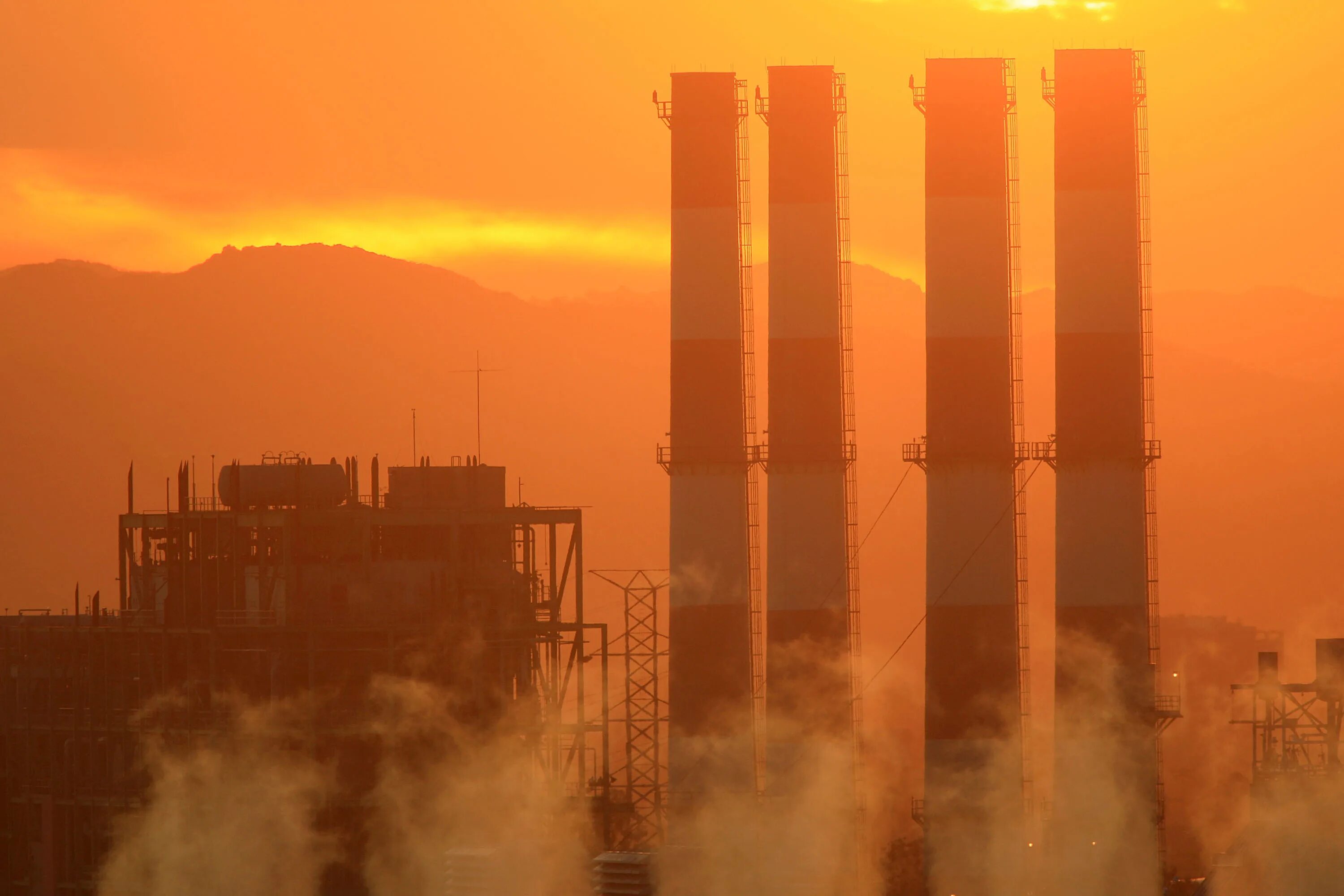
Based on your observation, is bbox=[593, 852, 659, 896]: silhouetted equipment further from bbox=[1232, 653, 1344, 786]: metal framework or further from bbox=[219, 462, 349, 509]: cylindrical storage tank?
bbox=[1232, 653, 1344, 786]: metal framework

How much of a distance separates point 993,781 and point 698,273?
47.5 ft

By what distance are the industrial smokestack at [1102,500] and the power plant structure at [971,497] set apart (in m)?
1.25

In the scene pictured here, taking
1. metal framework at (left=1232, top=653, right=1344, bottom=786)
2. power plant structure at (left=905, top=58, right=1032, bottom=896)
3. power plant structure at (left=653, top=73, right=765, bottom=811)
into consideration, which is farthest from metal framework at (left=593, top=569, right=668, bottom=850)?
metal framework at (left=1232, top=653, right=1344, bottom=786)

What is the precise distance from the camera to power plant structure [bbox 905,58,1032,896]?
159 feet

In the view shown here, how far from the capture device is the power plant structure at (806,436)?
50.8 meters

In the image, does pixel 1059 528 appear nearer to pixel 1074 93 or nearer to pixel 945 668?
pixel 945 668

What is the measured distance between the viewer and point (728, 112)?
51.5 metres

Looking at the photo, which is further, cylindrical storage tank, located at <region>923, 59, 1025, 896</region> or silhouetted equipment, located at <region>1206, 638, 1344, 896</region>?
cylindrical storage tank, located at <region>923, 59, 1025, 896</region>

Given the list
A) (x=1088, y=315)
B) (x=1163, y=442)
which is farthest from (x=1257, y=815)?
(x=1163, y=442)

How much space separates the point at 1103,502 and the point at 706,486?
9.80 m

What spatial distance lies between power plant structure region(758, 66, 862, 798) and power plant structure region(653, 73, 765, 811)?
756 mm

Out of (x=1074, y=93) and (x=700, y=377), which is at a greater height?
(x=1074, y=93)

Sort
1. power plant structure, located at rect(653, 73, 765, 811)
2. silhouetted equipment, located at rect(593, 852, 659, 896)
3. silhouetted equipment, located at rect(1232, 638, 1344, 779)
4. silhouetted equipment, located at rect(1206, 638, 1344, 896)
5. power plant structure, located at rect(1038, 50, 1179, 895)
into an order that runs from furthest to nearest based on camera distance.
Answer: power plant structure, located at rect(653, 73, 765, 811), power plant structure, located at rect(1038, 50, 1179, 895), silhouetted equipment, located at rect(593, 852, 659, 896), silhouetted equipment, located at rect(1232, 638, 1344, 779), silhouetted equipment, located at rect(1206, 638, 1344, 896)

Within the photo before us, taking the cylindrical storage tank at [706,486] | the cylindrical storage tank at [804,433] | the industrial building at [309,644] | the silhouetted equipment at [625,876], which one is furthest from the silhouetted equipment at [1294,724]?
the industrial building at [309,644]
